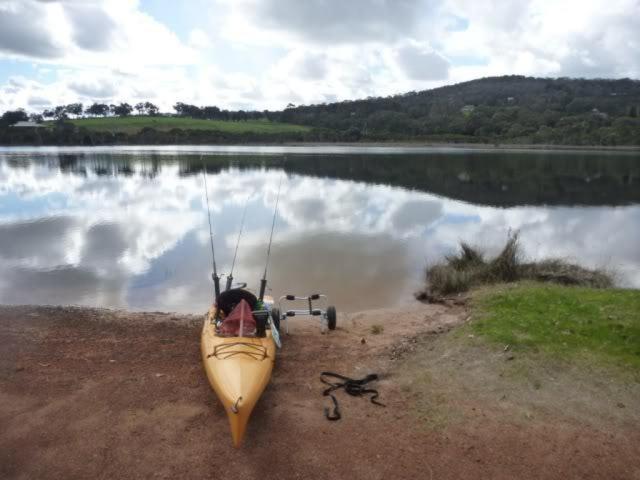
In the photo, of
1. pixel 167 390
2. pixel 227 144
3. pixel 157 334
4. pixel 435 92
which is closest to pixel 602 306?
pixel 167 390

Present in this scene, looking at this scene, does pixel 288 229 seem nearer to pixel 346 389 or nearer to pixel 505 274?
pixel 505 274

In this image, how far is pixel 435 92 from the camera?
565 feet

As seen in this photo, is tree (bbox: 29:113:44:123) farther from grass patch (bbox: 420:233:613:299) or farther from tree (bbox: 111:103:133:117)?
grass patch (bbox: 420:233:613:299)

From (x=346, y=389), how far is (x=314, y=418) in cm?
83

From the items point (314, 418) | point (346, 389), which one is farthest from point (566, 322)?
point (314, 418)

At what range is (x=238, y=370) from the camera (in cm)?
643

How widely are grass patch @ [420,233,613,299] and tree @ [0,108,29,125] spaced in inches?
5536

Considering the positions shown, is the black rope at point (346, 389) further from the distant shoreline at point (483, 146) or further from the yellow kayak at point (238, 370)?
the distant shoreline at point (483, 146)

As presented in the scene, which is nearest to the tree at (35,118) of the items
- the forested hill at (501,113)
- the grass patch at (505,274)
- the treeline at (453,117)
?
the treeline at (453,117)

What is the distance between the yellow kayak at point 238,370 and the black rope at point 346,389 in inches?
34.5

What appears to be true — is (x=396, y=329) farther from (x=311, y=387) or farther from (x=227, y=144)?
(x=227, y=144)

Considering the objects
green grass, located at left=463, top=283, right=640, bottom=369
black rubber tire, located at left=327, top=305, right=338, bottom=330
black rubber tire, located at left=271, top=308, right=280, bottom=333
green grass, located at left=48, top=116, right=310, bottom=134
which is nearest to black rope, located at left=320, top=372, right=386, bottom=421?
black rubber tire, located at left=271, top=308, right=280, bottom=333

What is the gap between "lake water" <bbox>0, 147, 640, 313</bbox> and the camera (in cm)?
1353

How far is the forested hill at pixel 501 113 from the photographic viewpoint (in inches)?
3760
